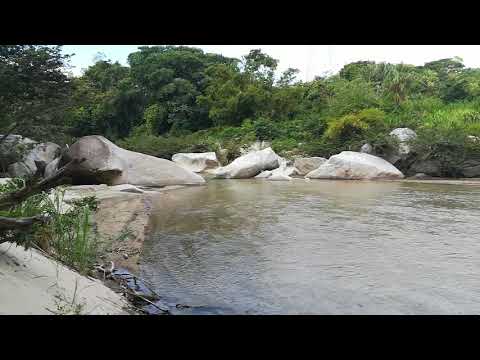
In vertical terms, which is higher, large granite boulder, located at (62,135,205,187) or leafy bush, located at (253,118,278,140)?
leafy bush, located at (253,118,278,140)

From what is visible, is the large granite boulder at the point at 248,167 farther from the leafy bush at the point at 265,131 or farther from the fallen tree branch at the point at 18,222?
the fallen tree branch at the point at 18,222

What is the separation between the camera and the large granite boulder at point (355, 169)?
14906 millimetres

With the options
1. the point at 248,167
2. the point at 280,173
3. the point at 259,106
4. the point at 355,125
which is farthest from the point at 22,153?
the point at 259,106

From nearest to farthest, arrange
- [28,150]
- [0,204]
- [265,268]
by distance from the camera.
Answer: [0,204]
[265,268]
[28,150]

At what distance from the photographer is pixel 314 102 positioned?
27125 mm

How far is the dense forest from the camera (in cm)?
1723

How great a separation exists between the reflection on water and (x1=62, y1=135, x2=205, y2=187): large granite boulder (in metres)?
2.71

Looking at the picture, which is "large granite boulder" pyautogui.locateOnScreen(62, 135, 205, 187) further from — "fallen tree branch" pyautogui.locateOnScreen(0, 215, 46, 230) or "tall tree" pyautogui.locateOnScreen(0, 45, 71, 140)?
"fallen tree branch" pyautogui.locateOnScreen(0, 215, 46, 230)

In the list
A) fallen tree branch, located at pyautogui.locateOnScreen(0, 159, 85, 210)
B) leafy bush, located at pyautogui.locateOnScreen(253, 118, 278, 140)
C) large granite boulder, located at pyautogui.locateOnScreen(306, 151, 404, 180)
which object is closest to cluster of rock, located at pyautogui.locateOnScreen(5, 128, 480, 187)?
large granite boulder, located at pyautogui.locateOnScreen(306, 151, 404, 180)

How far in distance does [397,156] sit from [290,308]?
14366 mm

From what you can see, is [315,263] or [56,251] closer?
[56,251]
